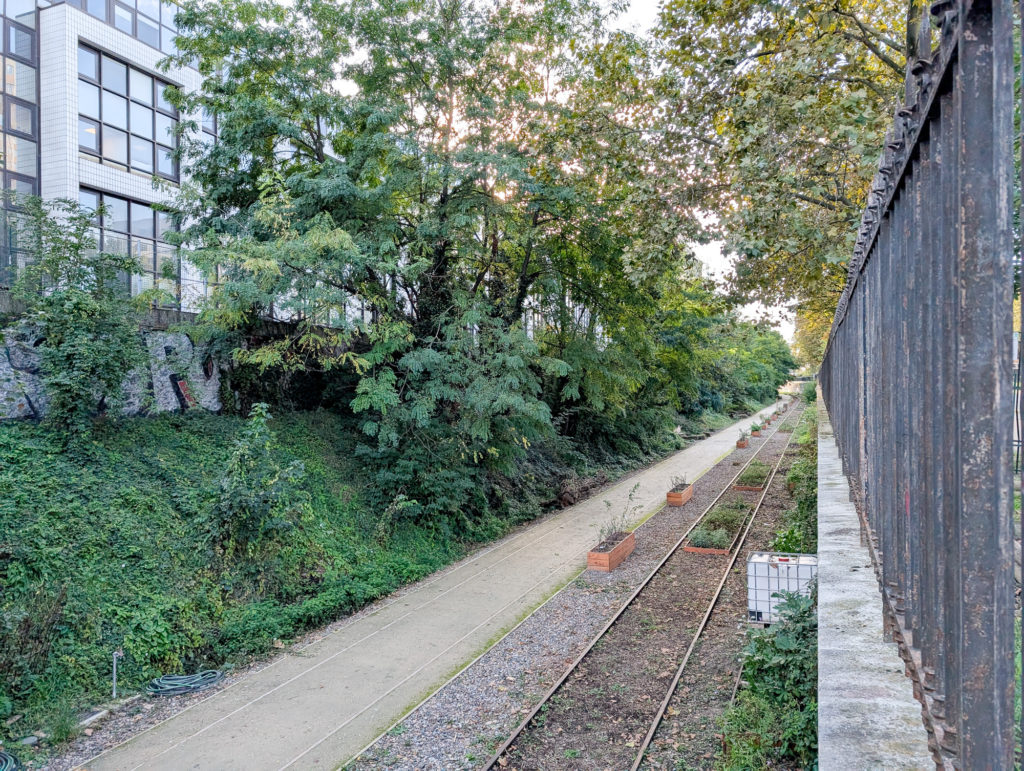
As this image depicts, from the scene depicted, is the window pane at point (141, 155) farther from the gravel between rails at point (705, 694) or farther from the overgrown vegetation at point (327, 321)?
the gravel between rails at point (705, 694)

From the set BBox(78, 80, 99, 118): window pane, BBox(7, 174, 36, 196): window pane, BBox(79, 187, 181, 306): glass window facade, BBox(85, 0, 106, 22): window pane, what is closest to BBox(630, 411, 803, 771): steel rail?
BBox(79, 187, 181, 306): glass window facade

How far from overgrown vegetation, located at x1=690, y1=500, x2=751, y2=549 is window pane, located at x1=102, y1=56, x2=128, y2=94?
1804cm

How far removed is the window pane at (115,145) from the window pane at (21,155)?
1.47 meters

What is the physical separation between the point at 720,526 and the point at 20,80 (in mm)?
19782

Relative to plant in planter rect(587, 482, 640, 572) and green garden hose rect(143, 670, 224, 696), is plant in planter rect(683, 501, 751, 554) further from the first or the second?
green garden hose rect(143, 670, 224, 696)

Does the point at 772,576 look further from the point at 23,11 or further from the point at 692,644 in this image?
the point at 23,11

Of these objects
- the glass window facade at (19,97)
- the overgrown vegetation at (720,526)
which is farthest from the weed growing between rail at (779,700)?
the glass window facade at (19,97)

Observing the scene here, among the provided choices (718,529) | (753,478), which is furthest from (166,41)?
(753,478)

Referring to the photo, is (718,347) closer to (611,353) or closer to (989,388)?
(611,353)

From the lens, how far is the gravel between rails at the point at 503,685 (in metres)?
7.50

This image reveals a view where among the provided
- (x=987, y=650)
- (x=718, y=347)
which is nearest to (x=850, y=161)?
(x=987, y=650)

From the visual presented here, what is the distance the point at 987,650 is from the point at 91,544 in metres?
10.8

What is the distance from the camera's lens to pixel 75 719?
7.86 metres

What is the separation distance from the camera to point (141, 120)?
57.5 ft
